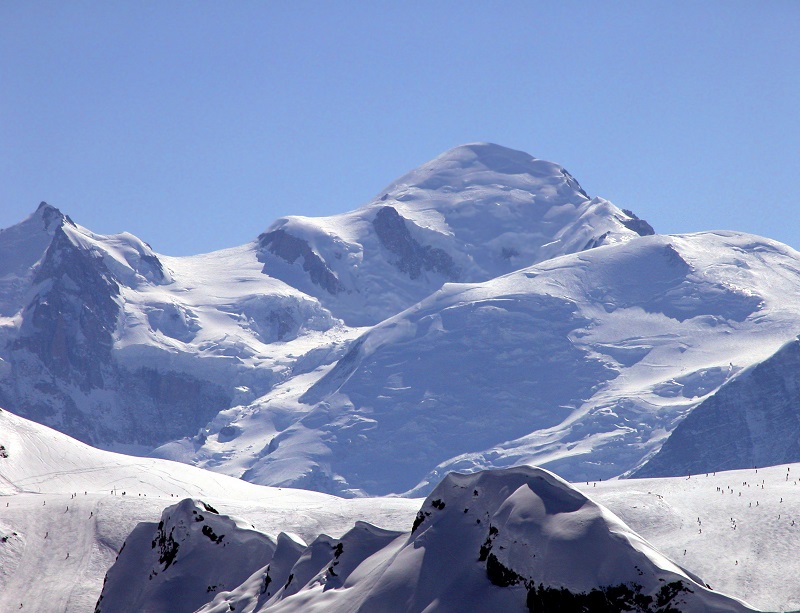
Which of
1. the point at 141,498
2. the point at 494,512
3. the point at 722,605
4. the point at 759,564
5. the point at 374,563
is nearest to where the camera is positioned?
the point at 722,605

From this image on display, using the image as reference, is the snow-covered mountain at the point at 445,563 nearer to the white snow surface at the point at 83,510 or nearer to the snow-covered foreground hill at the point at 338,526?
the snow-covered foreground hill at the point at 338,526

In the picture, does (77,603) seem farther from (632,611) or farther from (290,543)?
(632,611)

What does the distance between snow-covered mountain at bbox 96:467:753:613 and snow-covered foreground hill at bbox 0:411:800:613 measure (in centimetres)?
12

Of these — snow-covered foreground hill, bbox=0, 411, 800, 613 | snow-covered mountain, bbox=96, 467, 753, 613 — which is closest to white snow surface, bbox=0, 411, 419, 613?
snow-covered foreground hill, bbox=0, 411, 800, 613

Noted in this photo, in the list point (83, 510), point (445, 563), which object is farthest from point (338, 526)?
point (445, 563)

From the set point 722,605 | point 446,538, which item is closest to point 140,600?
point 446,538

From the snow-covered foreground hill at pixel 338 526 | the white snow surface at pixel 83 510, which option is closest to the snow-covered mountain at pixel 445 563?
the snow-covered foreground hill at pixel 338 526

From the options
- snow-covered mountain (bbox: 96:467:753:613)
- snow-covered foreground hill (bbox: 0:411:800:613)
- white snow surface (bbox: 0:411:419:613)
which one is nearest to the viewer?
snow-covered mountain (bbox: 96:467:753:613)

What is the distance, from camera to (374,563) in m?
66.9

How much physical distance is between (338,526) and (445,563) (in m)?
70.6

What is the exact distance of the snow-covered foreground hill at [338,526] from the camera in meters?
60.1

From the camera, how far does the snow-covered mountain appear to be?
53469 mm

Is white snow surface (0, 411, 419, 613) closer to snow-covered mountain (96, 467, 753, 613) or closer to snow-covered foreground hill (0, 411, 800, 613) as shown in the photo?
snow-covered foreground hill (0, 411, 800, 613)

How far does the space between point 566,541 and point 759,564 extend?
181 feet
